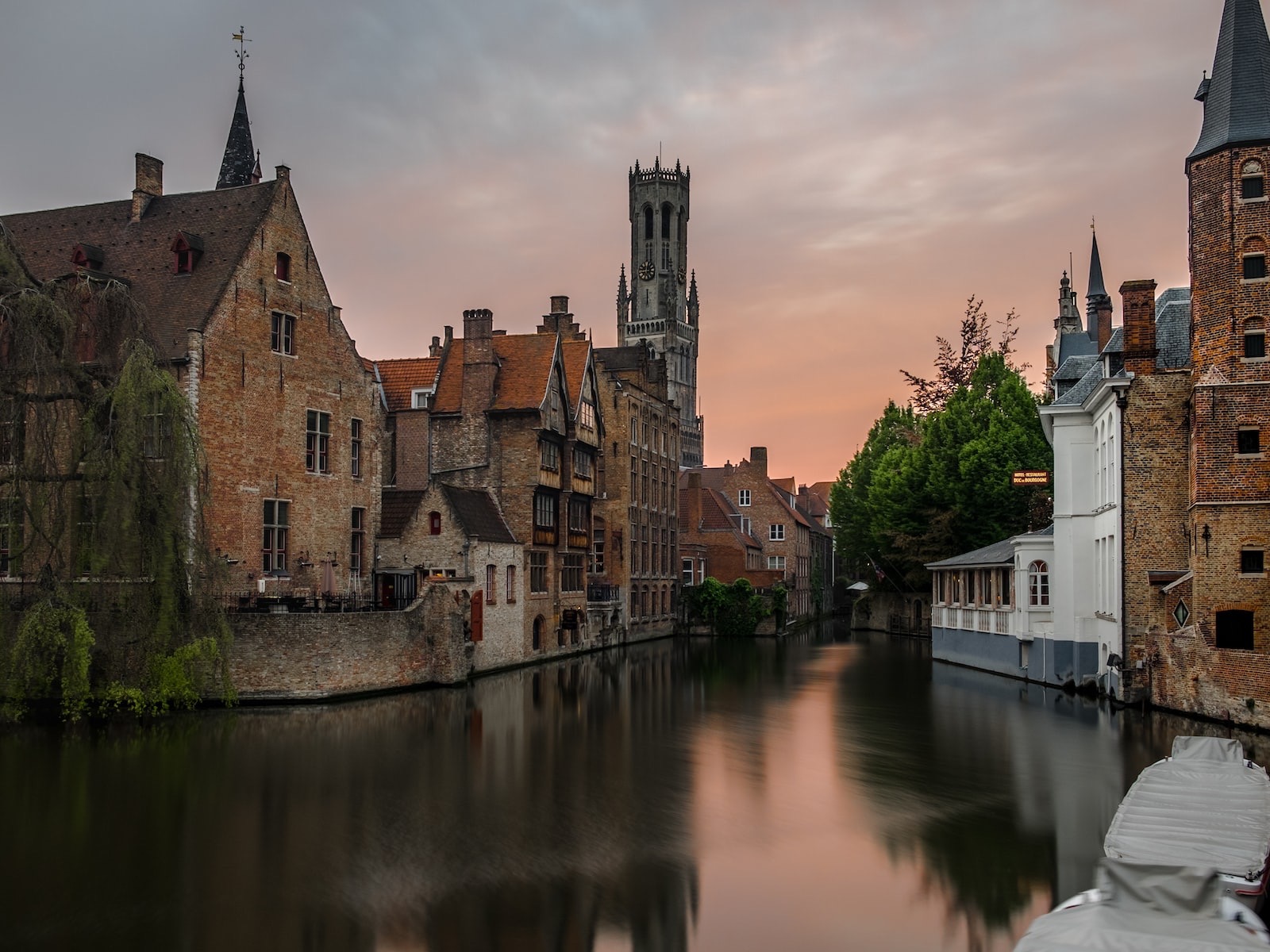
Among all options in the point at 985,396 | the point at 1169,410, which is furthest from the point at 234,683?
the point at 985,396

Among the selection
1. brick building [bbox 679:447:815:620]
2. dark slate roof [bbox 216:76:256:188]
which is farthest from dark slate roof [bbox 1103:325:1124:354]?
brick building [bbox 679:447:815:620]

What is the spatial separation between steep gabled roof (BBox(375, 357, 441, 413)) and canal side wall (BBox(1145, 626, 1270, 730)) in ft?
89.7

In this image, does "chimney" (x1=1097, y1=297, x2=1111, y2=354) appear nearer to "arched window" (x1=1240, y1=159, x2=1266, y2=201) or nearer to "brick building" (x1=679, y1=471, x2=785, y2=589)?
"arched window" (x1=1240, y1=159, x2=1266, y2=201)

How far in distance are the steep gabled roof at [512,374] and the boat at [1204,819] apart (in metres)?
29.7

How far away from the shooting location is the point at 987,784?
20.2 m

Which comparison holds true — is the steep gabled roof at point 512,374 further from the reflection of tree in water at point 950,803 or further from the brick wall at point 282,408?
the reflection of tree in water at point 950,803

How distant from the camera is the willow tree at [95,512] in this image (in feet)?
79.0

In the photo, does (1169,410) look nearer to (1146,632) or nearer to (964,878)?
(1146,632)

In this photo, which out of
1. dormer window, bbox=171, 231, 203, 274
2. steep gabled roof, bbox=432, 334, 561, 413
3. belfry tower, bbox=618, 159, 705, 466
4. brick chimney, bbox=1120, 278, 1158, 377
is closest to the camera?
brick chimney, bbox=1120, 278, 1158, 377

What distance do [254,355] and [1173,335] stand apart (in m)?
26.9

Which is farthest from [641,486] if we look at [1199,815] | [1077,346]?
[1199,815]

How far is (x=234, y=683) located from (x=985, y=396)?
43601 mm

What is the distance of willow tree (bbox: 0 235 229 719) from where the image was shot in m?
24.1

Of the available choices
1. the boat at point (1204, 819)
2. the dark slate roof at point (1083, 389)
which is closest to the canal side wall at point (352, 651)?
the dark slate roof at point (1083, 389)
